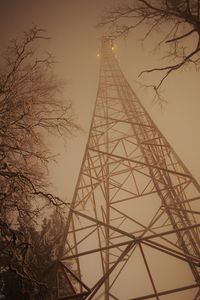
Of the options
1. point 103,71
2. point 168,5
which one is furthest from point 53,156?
point 103,71

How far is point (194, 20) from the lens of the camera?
484 centimetres

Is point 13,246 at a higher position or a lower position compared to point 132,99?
lower

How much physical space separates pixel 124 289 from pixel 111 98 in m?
11.7

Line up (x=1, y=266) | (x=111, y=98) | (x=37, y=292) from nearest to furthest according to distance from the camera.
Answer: (x=37, y=292)
(x=1, y=266)
(x=111, y=98)

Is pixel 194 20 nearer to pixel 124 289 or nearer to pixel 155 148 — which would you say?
pixel 155 148

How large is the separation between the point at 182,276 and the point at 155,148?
11840 millimetres

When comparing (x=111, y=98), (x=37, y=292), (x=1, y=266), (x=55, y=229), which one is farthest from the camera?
(x=111, y=98)

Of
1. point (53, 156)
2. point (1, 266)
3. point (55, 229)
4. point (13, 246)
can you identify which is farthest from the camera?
point (55, 229)

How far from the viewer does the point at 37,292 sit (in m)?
4.95

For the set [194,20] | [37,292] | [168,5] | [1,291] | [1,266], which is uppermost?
[168,5]

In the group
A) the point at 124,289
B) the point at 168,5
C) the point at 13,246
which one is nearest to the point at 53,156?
the point at 13,246

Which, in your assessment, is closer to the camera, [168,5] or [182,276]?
[168,5]

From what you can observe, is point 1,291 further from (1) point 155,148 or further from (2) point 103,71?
(2) point 103,71

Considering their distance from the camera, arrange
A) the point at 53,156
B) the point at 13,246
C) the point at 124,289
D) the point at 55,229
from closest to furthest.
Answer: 1. the point at 13,246
2. the point at 53,156
3. the point at 55,229
4. the point at 124,289
